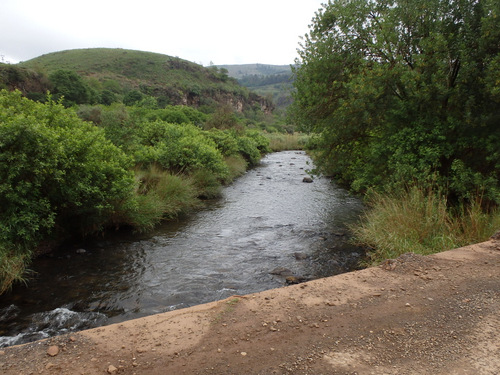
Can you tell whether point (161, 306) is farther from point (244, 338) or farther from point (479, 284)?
point (479, 284)

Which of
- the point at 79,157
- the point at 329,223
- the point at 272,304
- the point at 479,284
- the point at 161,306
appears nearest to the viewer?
the point at 272,304

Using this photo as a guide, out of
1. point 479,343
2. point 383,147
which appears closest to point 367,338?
point 479,343

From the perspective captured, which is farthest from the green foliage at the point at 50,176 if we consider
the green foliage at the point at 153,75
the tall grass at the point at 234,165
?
the green foliage at the point at 153,75

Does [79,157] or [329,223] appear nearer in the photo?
[79,157]

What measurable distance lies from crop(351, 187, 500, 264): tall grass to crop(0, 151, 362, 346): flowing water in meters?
0.93

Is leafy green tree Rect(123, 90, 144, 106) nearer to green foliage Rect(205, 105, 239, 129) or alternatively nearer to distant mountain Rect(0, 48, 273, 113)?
distant mountain Rect(0, 48, 273, 113)

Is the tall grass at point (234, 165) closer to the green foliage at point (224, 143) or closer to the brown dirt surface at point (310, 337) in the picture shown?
the green foliage at point (224, 143)

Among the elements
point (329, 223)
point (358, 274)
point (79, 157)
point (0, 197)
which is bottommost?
point (329, 223)

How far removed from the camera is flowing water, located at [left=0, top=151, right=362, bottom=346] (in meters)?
5.68

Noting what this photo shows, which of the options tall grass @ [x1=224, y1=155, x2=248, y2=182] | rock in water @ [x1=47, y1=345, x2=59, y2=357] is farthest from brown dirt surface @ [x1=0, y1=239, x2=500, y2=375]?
tall grass @ [x1=224, y1=155, x2=248, y2=182]

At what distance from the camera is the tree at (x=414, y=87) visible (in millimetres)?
8117

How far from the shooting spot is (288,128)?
6738 cm

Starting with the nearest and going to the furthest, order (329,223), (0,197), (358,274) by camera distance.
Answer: (358,274)
(0,197)
(329,223)

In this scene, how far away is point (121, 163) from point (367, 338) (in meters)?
8.03
